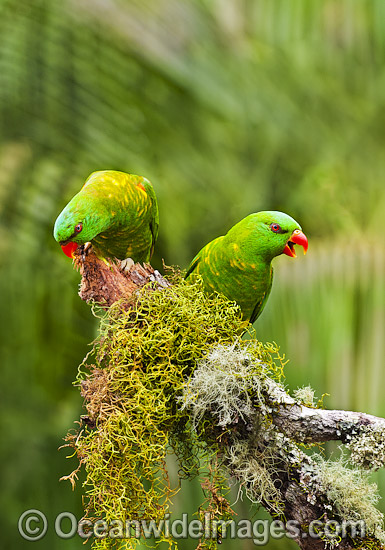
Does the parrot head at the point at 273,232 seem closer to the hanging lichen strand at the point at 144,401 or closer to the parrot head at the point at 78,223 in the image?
the hanging lichen strand at the point at 144,401

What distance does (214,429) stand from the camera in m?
1.31

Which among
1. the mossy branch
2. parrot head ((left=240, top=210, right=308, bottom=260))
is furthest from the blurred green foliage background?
the mossy branch

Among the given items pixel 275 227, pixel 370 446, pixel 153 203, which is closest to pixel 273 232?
pixel 275 227

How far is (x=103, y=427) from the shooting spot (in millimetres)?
1273

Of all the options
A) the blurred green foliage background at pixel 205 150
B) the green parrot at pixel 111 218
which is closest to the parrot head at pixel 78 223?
the green parrot at pixel 111 218

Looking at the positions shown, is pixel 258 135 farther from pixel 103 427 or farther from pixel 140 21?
pixel 103 427

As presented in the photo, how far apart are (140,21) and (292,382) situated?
1.89m

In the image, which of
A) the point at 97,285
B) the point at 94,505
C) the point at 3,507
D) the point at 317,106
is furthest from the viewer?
the point at 3,507

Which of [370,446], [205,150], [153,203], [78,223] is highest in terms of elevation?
[205,150]

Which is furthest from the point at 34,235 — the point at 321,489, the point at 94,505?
the point at 321,489

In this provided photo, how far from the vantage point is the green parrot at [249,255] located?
149cm

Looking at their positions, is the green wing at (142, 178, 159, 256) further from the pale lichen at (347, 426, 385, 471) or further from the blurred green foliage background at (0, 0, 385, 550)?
the pale lichen at (347, 426, 385, 471)

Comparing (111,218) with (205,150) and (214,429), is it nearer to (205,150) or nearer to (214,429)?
(214,429)

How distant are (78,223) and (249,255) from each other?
1.58ft
